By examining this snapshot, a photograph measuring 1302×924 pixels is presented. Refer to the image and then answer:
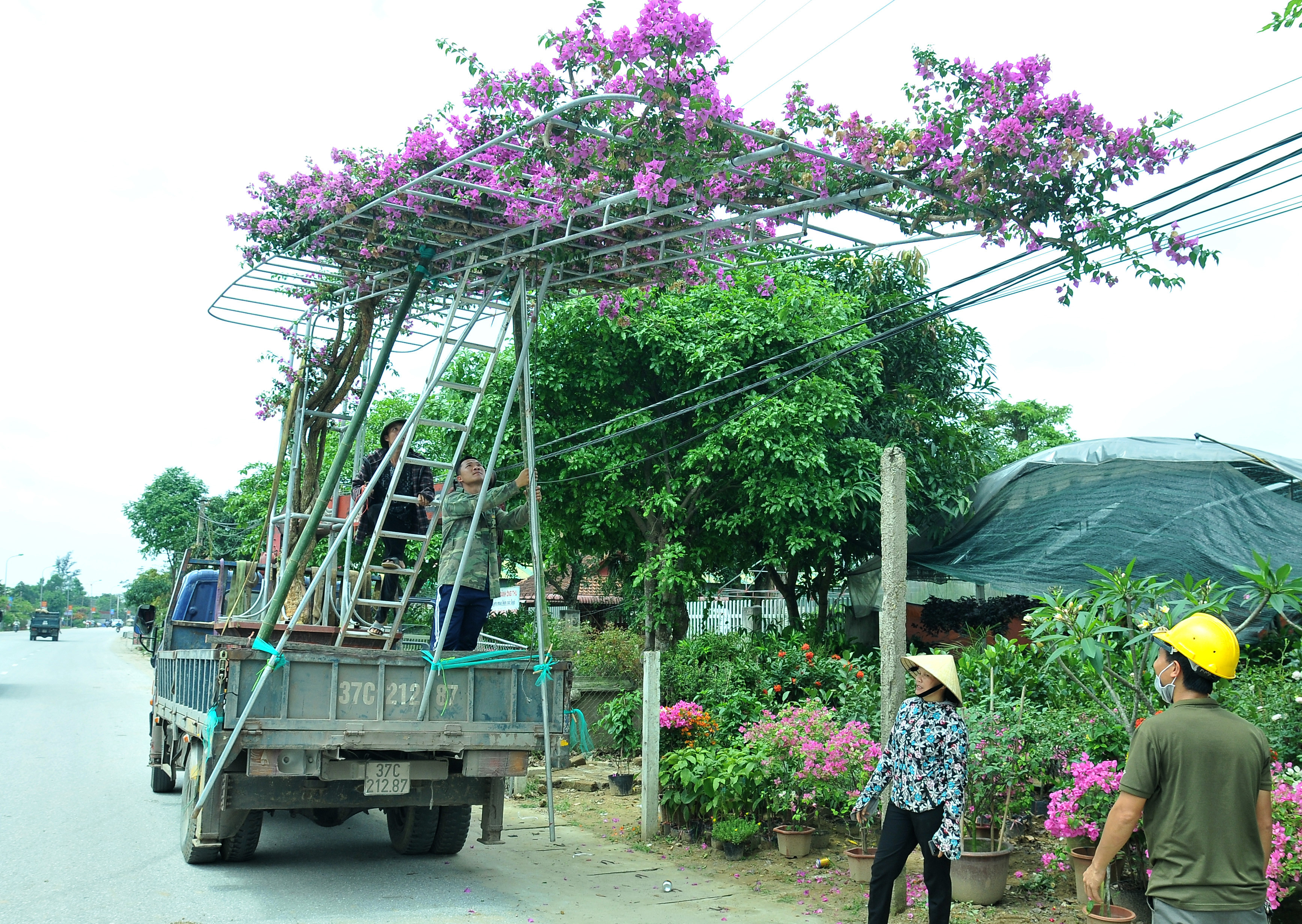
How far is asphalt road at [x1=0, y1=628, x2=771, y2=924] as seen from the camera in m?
6.48

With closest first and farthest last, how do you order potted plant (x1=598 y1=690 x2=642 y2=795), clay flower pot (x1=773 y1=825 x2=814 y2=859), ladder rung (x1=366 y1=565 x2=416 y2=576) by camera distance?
1. clay flower pot (x1=773 y1=825 x2=814 y2=859)
2. ladder rung (x1=366 y1=565 x2=416 y2=576)
3. potted plant (x1=598 y1=690 x2=642 y2=795)

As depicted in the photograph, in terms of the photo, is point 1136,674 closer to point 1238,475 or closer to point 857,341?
point 1238,475

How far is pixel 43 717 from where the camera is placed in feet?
58.1

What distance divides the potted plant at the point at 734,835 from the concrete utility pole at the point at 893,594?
1634mm

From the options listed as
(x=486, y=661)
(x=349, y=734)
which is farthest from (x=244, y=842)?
(x=486, y=661)

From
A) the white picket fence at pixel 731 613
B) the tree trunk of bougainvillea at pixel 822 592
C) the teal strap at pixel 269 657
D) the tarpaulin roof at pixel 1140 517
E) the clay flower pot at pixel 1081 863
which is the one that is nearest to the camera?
the clay flower pot at pixel 1081 863

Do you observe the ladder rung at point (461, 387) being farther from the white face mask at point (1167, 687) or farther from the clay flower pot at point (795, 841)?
the white face mask at point (1167, 687)

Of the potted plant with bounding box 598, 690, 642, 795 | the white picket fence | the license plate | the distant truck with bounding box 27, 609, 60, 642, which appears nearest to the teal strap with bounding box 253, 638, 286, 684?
the license plate

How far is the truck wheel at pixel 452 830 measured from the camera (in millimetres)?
8055

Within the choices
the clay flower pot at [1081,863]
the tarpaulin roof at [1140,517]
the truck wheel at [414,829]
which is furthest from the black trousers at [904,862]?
the tarpaulin roof at [1140,517]

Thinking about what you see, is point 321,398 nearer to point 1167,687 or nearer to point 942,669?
point 942,669

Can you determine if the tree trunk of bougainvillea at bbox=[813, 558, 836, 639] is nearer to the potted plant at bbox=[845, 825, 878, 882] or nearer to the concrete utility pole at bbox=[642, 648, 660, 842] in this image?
the concrete utility pole at bbox=[642, 648, 660, 842]

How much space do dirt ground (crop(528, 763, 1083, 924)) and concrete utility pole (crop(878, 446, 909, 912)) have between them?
465 millimetres

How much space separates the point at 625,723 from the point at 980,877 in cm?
588
